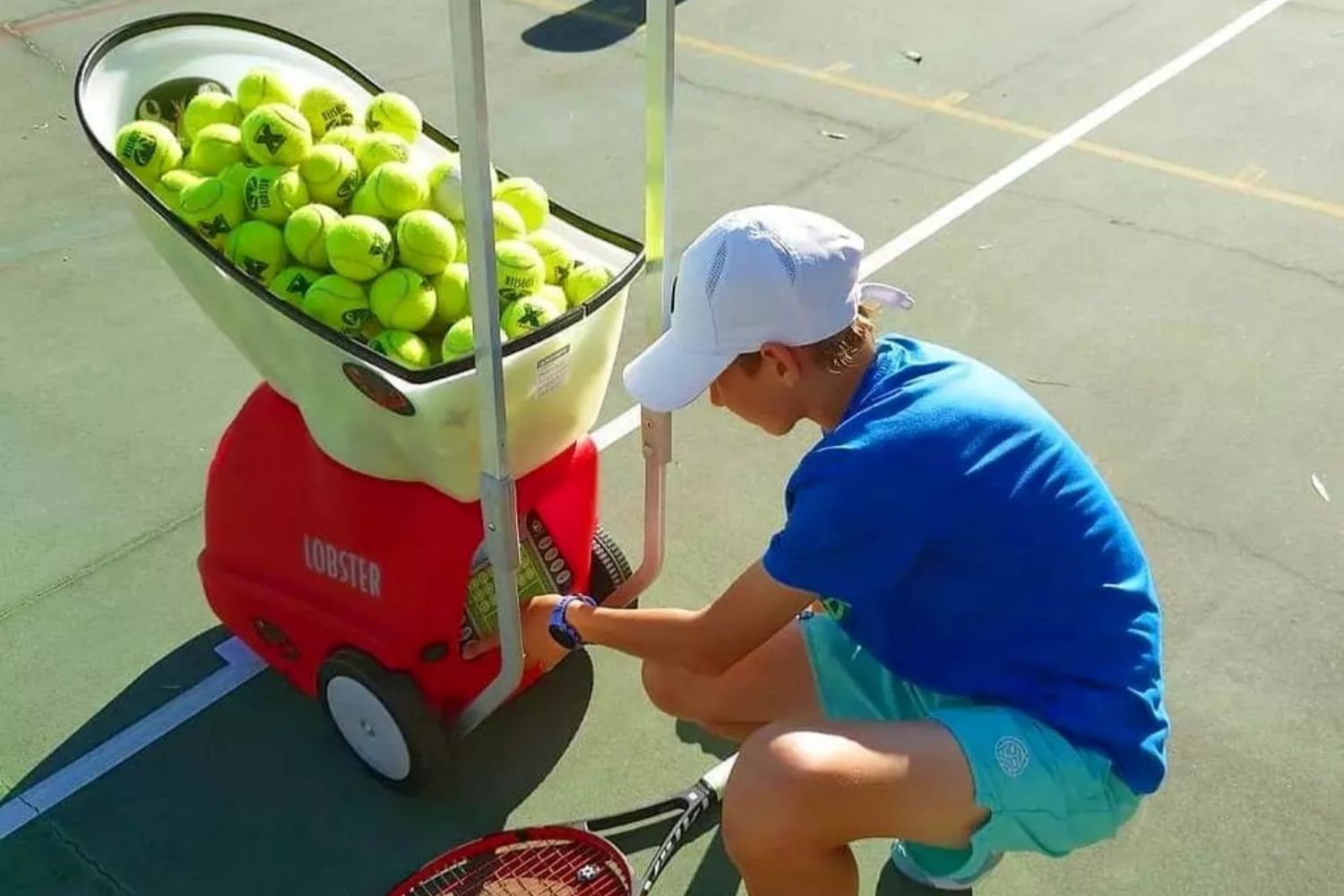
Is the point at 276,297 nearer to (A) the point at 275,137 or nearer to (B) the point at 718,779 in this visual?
(A) the point at 275,137

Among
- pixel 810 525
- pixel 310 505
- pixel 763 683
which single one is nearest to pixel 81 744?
pixel 310 505

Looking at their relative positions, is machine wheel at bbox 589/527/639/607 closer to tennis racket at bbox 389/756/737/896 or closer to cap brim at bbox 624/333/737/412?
tennis racket at bbox 389/756/737/896

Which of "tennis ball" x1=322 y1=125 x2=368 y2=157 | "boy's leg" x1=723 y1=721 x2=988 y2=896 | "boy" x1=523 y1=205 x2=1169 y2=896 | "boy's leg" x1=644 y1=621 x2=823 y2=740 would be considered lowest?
"boy's leg" x1=644 y1=621 x2=823 y2=740

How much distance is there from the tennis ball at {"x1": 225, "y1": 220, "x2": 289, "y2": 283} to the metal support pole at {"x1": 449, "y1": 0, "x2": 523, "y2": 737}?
1.84 ft

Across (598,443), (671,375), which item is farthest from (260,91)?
(598,443)

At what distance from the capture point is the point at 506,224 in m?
2.74

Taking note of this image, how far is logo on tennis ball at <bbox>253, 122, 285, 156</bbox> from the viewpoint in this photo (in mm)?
2719

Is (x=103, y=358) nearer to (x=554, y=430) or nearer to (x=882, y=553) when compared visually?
(x=554, y=430)

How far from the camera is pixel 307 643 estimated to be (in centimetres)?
291

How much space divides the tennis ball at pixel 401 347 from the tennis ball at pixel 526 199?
0.37 meters

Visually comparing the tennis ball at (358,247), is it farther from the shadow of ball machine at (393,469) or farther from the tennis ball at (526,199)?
the tennis ball at (526,199)

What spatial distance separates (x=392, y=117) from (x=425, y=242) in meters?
0.46

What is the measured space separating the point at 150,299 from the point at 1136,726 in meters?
3.61

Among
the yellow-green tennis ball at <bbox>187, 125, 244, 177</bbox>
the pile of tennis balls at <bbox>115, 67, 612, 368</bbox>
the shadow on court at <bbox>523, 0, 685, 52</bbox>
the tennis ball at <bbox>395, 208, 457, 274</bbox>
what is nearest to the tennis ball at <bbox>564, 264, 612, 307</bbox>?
the pile of tennis balls at <bbox>115, 67, 612, 368</bbox>
